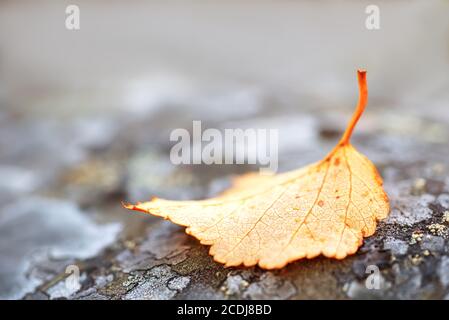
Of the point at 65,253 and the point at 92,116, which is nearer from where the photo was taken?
the point at 65,253

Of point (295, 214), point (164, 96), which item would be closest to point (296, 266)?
point (295, 214)

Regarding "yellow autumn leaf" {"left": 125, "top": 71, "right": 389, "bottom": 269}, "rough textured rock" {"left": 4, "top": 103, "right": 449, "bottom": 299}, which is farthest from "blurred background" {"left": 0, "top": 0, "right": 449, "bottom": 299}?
"yellow autumn leaf" {"left": 125, "top": 71, "right": 389, "bottom": 269}

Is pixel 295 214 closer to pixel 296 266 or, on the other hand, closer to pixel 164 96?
pixel 296 266

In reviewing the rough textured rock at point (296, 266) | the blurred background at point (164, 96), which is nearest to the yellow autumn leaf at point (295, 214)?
the rough textured rock at point (296, 266)

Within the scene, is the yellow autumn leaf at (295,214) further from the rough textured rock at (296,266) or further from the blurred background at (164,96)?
the blurred background at (164,96)
